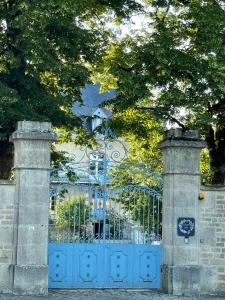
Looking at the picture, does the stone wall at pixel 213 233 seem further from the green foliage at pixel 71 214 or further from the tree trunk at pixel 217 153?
the tree trunk at pixel 217 153

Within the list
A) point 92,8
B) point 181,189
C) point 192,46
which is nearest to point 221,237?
point 181,189

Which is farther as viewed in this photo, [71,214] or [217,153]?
[217,153]

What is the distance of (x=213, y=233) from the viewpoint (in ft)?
44.8

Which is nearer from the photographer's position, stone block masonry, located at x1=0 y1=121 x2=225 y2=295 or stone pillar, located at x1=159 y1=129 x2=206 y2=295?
stone block masonry, located at x1=0 y1=121 x2=225 y2=295

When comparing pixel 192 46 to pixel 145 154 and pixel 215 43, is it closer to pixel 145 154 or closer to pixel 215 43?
pixel 215 43

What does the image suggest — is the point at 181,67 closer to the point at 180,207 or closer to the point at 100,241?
the point at 180,207

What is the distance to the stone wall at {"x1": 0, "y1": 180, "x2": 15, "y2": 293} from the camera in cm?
1266

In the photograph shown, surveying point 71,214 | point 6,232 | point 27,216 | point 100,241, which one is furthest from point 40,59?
point 100,241

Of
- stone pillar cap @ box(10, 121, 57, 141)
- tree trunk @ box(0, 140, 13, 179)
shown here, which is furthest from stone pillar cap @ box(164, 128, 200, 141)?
tree trunk @ box(0, 140, 13, 179)

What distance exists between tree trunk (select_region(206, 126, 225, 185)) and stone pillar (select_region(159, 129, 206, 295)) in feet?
15.1

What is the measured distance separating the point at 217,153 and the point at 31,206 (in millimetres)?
7629

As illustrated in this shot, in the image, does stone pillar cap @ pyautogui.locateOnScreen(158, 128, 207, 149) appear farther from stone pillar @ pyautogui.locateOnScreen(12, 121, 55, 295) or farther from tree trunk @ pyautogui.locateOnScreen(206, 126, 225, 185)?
tree trunk @ pyautogui.locateOnScreen(206, 126, 225, 185)

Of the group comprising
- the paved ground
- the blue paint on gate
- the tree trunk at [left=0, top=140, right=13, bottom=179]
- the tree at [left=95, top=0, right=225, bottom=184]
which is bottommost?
the paved ground

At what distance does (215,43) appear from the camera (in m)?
15.2
